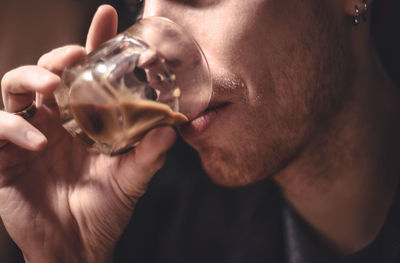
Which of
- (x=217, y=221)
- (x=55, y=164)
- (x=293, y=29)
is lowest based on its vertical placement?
(x=217, y=221)

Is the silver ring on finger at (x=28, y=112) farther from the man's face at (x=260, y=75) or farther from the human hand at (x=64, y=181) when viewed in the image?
the man's face at (x=260, y=75)

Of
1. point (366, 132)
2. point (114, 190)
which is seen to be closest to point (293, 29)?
point (366, 132)

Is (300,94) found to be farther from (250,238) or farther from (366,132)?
(250,238)

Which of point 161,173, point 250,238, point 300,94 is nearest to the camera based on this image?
point 300,94

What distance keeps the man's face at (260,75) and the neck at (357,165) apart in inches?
4.7

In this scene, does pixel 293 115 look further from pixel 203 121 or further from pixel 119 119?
pixel 119 119

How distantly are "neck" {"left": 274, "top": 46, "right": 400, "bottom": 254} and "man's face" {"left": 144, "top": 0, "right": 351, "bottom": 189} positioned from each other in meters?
0.12

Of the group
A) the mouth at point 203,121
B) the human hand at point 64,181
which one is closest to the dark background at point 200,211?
the human hand at point 64,181

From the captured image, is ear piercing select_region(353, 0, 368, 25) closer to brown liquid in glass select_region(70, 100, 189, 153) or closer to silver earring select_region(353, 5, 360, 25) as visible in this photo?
silver earring select_region(353, 5, 360, 25)

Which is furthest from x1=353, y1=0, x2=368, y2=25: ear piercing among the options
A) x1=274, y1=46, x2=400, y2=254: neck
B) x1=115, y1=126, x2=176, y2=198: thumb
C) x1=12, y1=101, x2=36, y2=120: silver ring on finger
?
x1=12, y1=101, x2=36, y2=120: silver ring on finger

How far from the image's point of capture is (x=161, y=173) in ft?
5.78

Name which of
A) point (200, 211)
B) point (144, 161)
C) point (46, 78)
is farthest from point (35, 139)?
point (200, 211)

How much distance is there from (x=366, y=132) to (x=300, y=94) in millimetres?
328

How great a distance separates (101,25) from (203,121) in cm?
44
